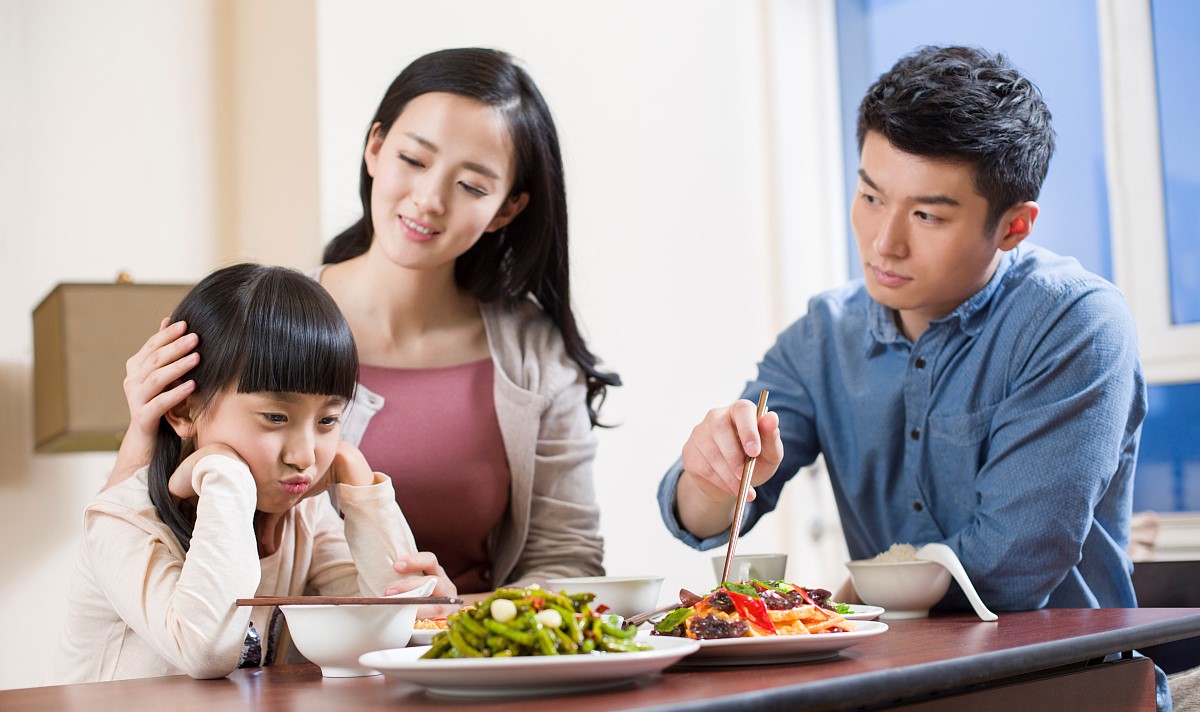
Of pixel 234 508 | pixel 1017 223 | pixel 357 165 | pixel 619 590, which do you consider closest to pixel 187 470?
pixel 234 508

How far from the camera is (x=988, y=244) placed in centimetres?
155

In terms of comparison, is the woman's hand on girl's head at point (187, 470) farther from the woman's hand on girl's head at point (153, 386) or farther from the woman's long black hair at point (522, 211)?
the woman's long black hair at point (522, 211)

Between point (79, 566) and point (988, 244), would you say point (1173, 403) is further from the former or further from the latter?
point (79, 566)

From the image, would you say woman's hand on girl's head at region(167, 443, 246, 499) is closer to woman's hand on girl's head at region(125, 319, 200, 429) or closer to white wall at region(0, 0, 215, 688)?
woman's hand on girl's head at region(125, 319, 200, 429)

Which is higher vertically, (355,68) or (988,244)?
(355,68)

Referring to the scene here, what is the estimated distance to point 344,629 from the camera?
868 millimetres

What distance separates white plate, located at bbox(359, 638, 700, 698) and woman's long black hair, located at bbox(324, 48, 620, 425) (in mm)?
1146

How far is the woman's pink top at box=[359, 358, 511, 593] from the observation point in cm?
172

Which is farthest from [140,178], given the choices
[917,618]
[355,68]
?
[917,618]

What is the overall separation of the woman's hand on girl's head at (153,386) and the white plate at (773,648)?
0.63 m

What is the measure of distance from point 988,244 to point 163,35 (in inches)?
87.9

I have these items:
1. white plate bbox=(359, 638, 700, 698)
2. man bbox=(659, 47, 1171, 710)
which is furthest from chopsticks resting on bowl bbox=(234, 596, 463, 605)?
man bbox=(659, 47, 1171, 710)

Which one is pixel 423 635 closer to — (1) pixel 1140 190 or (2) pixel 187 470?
Result: (2) pixel 187 470

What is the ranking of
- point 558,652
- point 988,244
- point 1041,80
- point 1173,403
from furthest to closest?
point 1041,80, point 1173,403, point 988,244, point 558,652
